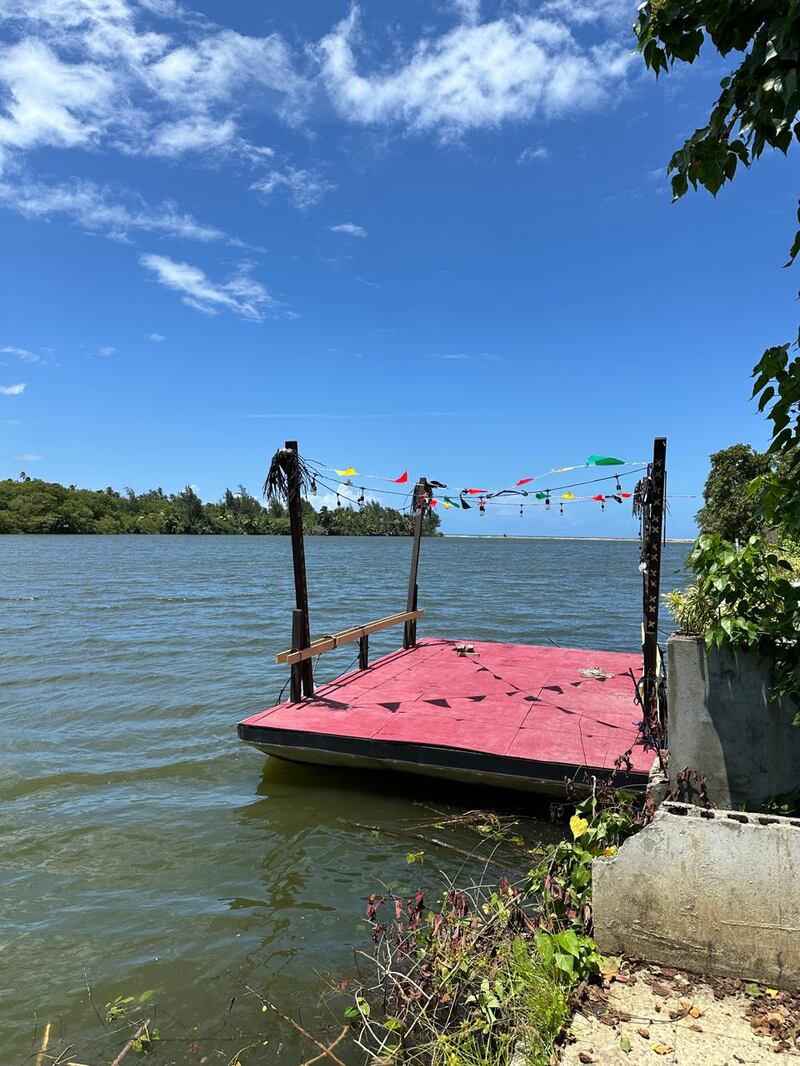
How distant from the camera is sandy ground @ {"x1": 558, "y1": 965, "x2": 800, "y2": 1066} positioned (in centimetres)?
286

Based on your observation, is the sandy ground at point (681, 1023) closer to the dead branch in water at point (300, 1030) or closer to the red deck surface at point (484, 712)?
the dead branch in water at point (300, 1030)

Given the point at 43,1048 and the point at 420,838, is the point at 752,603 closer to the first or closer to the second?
the point at 420,838

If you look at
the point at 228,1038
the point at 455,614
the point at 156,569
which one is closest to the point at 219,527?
the point at 156,569

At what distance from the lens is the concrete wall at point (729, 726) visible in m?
4.23

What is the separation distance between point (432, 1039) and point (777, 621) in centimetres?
305

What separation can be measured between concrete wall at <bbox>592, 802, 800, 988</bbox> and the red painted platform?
2.36 metres

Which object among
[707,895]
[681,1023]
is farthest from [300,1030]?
[707,895]

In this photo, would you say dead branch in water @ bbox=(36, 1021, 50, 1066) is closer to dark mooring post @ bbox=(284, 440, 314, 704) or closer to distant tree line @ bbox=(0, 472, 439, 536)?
dark mooring post @ bbox=(284, 440, 314, 704)

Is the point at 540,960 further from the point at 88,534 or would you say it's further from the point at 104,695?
the point at 88,534

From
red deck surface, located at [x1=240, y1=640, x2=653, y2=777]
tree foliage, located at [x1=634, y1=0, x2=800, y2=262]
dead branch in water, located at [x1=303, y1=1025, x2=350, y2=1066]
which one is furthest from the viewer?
red deck surface, located at [x1=240, y1=640, x2=653, y2=777]

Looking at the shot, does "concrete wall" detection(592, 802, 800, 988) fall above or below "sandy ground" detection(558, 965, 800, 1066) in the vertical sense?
above

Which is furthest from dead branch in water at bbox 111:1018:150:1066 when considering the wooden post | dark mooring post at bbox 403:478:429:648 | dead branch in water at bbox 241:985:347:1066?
dark mooring post at bbox 403:478:429:648

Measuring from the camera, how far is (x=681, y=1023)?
3.05 meters

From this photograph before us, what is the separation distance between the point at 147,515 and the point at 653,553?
127 meters
